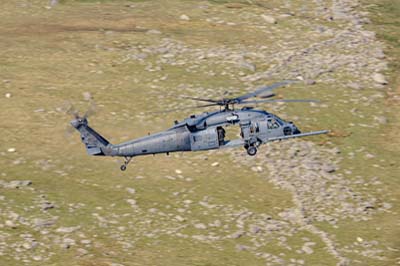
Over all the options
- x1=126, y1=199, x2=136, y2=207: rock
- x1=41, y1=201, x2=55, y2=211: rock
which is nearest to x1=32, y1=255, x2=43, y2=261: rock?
x1=41, y1=201, x2=55, y2=211: rock

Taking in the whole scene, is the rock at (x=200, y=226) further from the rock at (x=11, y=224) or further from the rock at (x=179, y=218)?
the rock at (x=11, y=224)

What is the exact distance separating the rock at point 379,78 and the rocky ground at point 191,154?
83 millimetres

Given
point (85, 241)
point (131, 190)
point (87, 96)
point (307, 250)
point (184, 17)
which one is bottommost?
point (307, 250)

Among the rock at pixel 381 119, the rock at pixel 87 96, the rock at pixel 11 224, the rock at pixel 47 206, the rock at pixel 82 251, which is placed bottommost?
the rock at pixel 82 251

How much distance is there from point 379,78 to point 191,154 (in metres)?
12.1

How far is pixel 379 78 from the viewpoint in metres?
49.0

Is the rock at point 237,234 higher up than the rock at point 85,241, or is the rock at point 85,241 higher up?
the rock at point 237,234

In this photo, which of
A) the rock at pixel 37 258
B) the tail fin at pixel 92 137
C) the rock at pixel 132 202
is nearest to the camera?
the rock at pixel 37 258

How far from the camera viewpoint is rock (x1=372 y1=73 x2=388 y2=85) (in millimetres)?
48844

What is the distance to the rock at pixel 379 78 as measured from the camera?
48844 mm

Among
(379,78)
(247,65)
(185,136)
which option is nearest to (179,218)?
(185,136)

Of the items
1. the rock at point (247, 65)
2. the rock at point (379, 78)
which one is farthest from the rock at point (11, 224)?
the rock at point (379, 78)

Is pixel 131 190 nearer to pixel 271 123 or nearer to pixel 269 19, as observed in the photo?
pixel 271 123

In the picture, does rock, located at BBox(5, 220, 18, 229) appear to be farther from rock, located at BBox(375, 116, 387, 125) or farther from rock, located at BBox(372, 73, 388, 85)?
rock, located at BBox(372, 73, 388, 85)
